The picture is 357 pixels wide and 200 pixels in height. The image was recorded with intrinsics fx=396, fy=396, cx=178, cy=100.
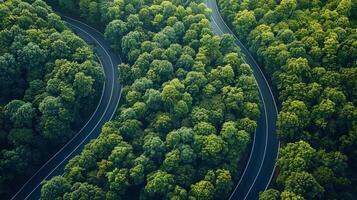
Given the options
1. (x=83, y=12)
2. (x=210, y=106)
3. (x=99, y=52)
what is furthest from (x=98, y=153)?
(x=83, y=12)

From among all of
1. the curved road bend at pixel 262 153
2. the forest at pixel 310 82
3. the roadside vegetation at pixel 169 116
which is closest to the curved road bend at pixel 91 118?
the roadside vegetation at pixel 169 116

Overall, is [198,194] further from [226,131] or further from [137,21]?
[137,21]

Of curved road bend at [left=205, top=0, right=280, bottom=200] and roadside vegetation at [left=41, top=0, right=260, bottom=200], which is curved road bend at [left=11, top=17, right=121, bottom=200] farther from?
curved road bend at [left=205, top=0, right=280, bottom=200]

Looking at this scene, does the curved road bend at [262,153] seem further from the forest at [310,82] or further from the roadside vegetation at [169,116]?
the roadside vegetation at [169,116]

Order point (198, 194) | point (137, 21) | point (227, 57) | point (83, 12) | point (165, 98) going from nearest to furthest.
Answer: point (198, 194)
point (165, 98)
point (227, 57)
point (137, 21)
point (83, 12)

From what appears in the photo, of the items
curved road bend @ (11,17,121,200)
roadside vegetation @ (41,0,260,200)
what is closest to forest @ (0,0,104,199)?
curved road bend @ (11,17,121,200)
